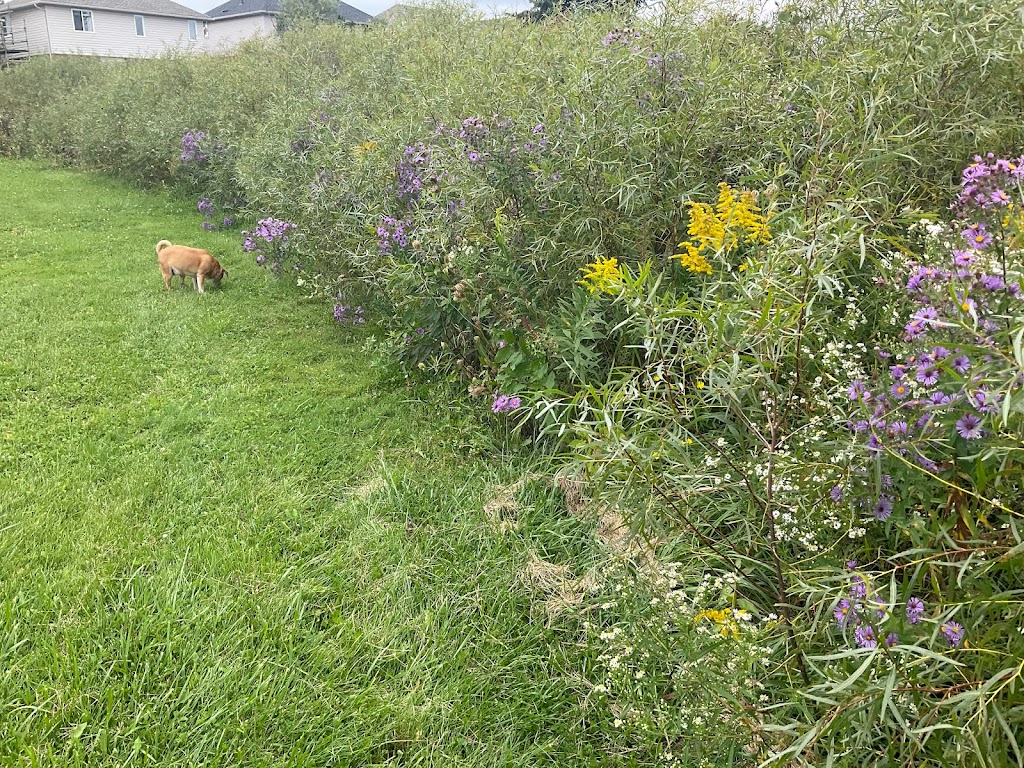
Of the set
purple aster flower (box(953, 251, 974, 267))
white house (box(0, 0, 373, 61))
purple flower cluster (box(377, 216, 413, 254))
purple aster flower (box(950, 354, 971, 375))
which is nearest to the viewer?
purple aster flower (box(950, 354, 971, 375))

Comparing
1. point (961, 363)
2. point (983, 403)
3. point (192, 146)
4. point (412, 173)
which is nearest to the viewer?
point (983, 403)

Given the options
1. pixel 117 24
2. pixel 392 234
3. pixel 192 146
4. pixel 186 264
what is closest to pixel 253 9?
pixel 117 24

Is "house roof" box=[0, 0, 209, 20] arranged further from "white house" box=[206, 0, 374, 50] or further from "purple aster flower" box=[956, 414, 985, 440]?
"purple aster flower" box=[956, 414, 985, 440]

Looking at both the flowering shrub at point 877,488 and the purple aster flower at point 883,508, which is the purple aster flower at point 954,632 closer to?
the flowering shrub at point 877,488

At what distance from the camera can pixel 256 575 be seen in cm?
253

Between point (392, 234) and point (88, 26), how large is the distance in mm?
33570

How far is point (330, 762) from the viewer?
1866 millimetres

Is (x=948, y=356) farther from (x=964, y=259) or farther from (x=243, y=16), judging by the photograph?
(x=243, y=16)

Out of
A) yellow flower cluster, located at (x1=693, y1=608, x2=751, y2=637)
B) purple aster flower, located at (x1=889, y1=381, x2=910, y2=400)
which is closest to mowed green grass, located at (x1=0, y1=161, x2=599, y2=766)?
yellow flower cluster, located at (x1=693, y1=608, x2=751, y2=637)

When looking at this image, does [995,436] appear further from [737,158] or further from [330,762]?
[737,158]

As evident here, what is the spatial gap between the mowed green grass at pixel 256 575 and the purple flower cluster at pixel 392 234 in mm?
896

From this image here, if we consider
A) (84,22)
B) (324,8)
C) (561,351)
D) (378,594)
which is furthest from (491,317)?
(84,22)

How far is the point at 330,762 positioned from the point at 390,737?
184 millimetres

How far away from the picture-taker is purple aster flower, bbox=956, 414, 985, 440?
126cm
